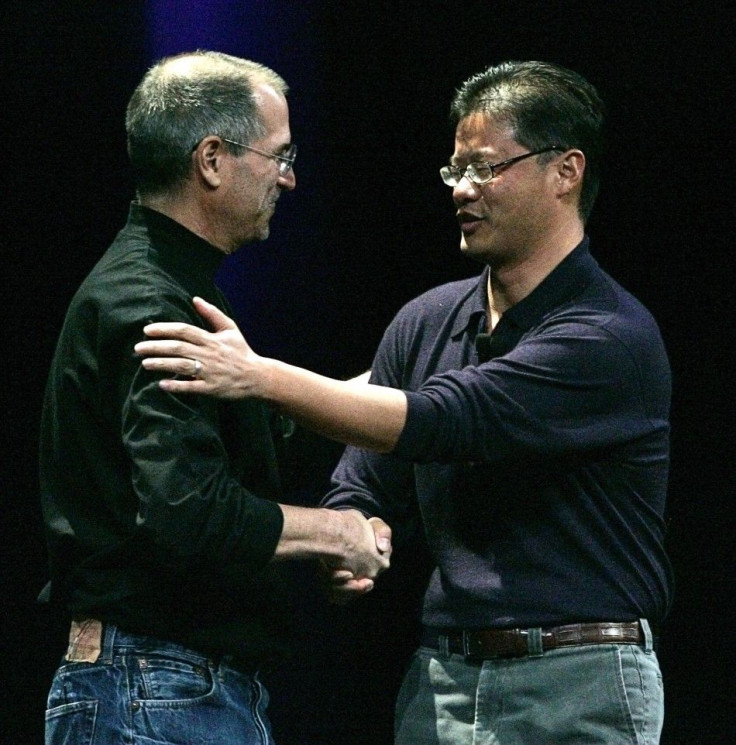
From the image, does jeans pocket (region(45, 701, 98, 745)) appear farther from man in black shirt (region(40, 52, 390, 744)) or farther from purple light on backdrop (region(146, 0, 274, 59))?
purple light on backdrop (region(146, 0, 274, 59))

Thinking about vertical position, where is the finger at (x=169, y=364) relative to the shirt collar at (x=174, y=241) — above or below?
below

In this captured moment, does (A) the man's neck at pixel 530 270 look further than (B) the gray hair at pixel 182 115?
Yes

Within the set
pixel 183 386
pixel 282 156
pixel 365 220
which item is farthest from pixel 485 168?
pixel 365 220

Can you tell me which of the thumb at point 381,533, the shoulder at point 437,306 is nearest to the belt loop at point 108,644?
the thumb at point 381,533

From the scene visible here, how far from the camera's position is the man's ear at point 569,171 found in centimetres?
255

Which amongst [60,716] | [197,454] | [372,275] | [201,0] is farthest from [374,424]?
[201,0]

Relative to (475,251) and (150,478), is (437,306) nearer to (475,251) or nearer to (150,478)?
(475,251)

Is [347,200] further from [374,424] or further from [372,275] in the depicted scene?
Result: [374,424]

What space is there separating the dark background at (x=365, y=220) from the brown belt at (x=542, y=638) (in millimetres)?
1516

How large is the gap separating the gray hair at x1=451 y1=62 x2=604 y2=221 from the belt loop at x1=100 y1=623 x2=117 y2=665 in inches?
44.9

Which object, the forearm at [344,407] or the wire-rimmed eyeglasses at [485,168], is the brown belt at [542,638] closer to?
the forearm at [344,407]

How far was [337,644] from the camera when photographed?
391 cm

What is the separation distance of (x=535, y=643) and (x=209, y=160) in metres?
0.97

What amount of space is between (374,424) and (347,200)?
72.5 inches
